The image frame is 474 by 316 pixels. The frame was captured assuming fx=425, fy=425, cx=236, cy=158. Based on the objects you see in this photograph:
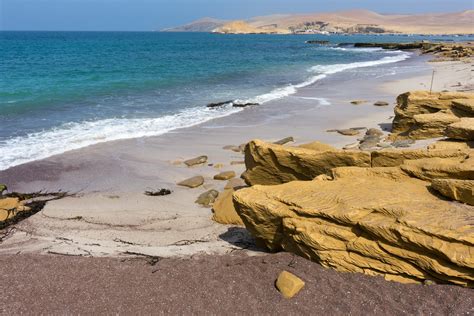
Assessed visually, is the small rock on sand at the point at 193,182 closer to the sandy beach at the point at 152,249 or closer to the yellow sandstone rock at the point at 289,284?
the sandy beach at the point at 152,249

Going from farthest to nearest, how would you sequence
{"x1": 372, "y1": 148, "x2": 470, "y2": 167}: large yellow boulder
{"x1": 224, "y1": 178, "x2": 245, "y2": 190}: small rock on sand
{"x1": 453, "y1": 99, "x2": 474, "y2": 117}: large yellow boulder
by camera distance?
1. {"x1": 453, "y1": 99, "x2": 474, "y2": 117}: large yellow boulder
2. {"x1": 224, "y1": 178, "x2": 245, "y2": 190}: small rock on sand
3. {"x1": 372, "y1": 148, "x2": 470, "y2": 167}: large yellow boulder

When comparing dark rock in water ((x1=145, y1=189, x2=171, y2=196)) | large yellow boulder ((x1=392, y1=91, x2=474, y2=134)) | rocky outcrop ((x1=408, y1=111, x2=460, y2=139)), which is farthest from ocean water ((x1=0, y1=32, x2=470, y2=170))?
rocky outcrop ((x1=408, y1=111, x2=460, y2=139))

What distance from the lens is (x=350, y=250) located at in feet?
17.2

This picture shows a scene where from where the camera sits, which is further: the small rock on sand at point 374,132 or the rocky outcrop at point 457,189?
the small rock on sand at point 374,132

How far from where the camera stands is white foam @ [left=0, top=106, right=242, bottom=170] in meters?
12.4

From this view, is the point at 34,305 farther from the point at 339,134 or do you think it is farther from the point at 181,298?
the point at 339,134

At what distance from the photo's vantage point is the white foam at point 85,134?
12414mm

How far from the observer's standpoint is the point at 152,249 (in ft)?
22.0

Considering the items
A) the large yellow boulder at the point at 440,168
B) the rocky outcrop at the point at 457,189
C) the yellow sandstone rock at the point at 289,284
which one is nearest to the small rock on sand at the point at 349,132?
the large yellow boulder at the point at 440,168

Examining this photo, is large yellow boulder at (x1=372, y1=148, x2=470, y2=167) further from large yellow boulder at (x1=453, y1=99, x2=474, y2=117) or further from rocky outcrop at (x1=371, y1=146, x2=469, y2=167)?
large yellow boulder at (x1=453, y1=99, x2=474, y2=117)

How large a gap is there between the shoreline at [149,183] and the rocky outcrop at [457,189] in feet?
9.52

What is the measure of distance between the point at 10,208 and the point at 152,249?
3628 millimetres

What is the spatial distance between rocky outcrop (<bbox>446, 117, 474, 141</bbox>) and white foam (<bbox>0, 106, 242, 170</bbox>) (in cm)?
947

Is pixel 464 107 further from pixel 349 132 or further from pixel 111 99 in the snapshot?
pixel 111 99
